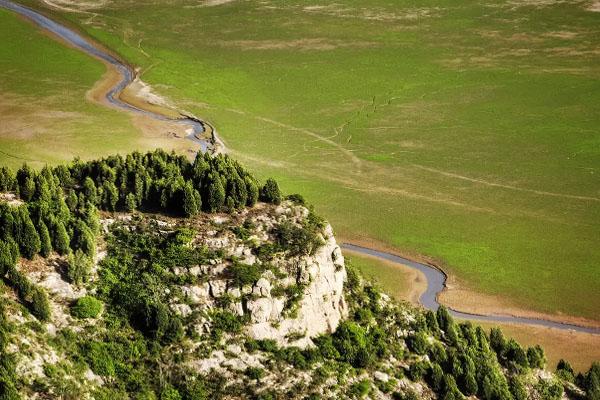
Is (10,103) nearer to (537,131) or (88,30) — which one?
(88,30)

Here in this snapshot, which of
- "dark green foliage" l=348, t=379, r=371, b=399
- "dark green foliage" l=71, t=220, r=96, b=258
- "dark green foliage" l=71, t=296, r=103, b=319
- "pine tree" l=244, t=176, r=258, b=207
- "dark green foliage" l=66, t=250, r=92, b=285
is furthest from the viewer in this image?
"pine tree" l=244, t=176, r=258, b=207

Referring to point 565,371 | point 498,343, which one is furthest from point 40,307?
point 565,371

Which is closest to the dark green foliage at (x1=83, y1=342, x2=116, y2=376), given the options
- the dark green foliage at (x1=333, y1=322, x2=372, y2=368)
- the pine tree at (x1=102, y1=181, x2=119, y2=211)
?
the pine tree at (x1=102, y1=181, x2=119, y2=211)

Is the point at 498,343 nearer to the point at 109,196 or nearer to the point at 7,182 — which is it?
the point at 109,196

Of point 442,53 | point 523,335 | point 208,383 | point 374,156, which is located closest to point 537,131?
point 374,156

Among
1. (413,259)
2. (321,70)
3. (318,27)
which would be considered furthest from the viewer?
(318,27)

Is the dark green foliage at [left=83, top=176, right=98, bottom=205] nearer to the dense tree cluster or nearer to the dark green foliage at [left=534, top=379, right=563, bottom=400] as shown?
the dense tree cluster
